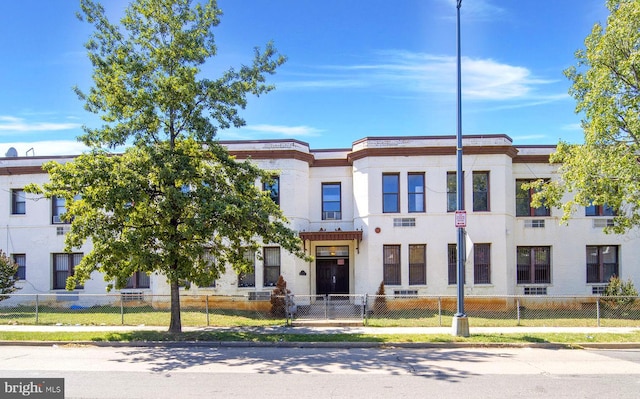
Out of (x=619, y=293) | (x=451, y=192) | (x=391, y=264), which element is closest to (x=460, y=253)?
(x=391, y=264)

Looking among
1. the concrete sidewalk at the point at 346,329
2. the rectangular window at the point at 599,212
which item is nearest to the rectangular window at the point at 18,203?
the concrete sidewalk at the point at 346,329

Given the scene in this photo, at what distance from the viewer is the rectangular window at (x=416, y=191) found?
22.5 metres

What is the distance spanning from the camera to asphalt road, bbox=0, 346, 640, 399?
8266mm

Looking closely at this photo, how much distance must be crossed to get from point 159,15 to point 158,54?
118cm

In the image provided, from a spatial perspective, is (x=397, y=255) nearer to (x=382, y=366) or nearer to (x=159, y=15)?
(x=382, y=366)

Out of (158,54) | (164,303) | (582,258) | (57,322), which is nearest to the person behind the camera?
(158,54)

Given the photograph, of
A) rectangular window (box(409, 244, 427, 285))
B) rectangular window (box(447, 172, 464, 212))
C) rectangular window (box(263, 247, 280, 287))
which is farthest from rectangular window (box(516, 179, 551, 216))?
rectangular window (box(263, 247, 280, 287))

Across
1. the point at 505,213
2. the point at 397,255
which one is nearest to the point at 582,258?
the point at 505,213

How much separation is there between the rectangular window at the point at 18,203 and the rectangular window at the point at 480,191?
22256mm

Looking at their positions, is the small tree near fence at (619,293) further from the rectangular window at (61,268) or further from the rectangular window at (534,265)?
the rectangular window at (61,268)

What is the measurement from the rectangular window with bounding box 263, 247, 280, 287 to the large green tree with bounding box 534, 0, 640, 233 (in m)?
12.7

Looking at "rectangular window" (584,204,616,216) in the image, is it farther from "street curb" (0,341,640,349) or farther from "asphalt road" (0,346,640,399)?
"asphalt road" (0,346,640,399)

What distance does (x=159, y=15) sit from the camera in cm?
1426

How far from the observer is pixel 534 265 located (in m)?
23.4
